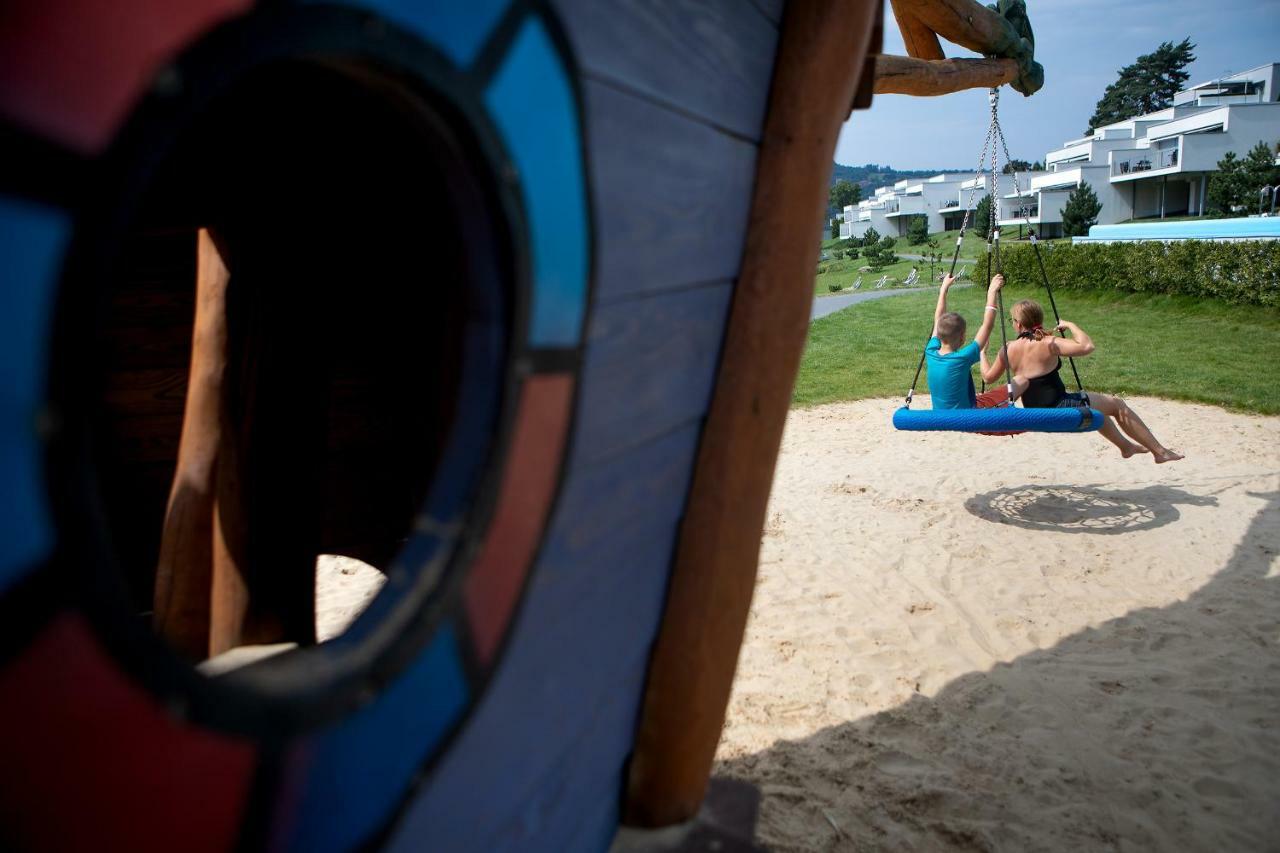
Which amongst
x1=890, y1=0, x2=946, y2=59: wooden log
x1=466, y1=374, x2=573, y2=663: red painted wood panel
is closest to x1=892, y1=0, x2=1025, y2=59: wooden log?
x1=890, y1=0, x2=946, y2=59: wooden log

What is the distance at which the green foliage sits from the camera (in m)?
34.2

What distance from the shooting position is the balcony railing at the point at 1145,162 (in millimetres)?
46906

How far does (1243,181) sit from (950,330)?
124 feet

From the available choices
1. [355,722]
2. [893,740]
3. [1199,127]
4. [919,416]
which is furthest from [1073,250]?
[1199,127]

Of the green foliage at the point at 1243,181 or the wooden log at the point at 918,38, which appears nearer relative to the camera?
the wooden log at the point at 918,38

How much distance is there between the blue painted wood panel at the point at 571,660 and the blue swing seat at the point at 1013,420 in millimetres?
4368

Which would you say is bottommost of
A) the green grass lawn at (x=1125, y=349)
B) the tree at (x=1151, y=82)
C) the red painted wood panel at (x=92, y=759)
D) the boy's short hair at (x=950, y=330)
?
the green grass lawn at (x=1125, y=349)

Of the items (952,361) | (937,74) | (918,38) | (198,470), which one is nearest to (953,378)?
(952,361)

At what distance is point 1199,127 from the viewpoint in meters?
45.7

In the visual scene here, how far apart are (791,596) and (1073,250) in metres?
17.8

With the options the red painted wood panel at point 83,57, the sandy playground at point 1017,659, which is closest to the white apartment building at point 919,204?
the sandy playground at point 1017,659

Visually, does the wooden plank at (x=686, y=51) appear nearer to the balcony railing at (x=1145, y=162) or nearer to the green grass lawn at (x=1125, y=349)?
the green grass lawn at (x=1125, y=349)

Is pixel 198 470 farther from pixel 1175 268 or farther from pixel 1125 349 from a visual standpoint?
pixel 1175 268

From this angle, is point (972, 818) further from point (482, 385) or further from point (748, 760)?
point (482, 385)
